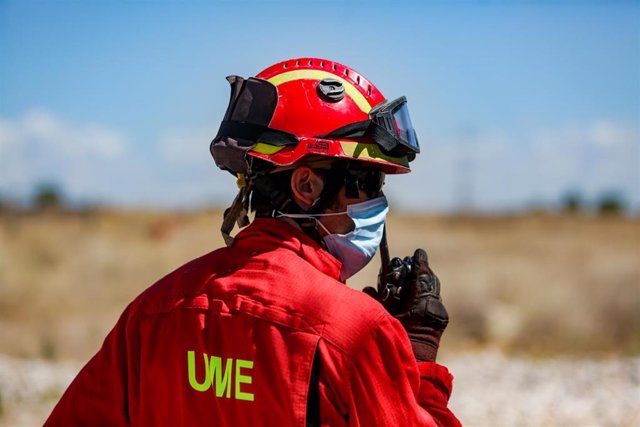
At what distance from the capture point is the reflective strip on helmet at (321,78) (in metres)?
3.20

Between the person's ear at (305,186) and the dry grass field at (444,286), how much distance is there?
7.75 meters

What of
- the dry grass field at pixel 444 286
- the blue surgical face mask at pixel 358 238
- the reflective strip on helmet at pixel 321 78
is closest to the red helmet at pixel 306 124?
the reflective strip on helmet at pixel 321 78

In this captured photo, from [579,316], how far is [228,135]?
16840mm

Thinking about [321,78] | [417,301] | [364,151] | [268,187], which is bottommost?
[417,301]

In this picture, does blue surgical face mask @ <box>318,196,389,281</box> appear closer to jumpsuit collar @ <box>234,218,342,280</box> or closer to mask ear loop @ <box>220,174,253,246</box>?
jumpsuit collar @ <box>234,218,342,280</box>

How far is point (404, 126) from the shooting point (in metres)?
3.29

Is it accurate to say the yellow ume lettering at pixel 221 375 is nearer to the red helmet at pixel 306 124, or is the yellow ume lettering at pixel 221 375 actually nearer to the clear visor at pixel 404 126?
the red helmet at pixel 306 124

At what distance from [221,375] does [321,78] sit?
3.31 ft

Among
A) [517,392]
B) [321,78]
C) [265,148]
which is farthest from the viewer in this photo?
[517,392]

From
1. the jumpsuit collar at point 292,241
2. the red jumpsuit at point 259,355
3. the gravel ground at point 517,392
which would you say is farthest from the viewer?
the gravel ground at point 517,392

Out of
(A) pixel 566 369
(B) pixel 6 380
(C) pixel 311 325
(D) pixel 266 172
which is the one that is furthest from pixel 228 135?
(A) pixel 566 369

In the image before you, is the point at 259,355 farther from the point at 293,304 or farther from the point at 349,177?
the point at 349,177

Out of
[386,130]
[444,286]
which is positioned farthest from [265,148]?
[444,286]

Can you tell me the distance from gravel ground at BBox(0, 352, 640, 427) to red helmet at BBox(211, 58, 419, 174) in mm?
6858
